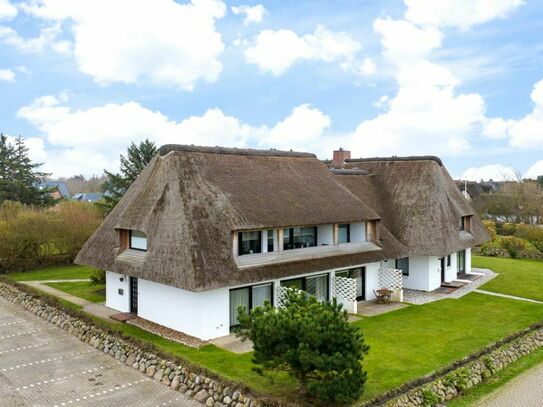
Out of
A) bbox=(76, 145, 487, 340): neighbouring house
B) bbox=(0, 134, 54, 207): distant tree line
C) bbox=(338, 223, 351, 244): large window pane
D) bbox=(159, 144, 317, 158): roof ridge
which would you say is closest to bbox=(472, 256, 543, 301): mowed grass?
bbox=(76, 145, 487, 340): neighbouring house

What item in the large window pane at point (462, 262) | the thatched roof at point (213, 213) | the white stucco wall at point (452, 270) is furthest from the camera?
the large window pane at point (462, 262)

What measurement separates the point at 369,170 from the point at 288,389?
18.3 m

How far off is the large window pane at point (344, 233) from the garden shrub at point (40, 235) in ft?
65.2

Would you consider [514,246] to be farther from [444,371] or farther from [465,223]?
[444,371]

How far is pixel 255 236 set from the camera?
1833 cm

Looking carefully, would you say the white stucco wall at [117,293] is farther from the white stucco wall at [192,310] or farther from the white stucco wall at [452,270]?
the white stucco wall at [452,270]

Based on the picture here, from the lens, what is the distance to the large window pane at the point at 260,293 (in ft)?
58.6

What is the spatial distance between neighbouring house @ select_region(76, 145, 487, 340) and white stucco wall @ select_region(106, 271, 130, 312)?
0.05m

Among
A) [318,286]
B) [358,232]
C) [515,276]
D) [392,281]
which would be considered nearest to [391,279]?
[392,281]

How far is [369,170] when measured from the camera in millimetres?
28297

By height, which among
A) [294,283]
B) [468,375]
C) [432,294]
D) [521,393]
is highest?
[294,283]

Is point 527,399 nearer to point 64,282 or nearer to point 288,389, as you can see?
point 288,389

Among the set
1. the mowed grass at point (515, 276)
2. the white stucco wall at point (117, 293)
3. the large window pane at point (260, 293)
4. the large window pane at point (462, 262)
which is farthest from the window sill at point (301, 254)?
the large window pane at point (462, 262)

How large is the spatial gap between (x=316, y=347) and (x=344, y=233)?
1257 cm
